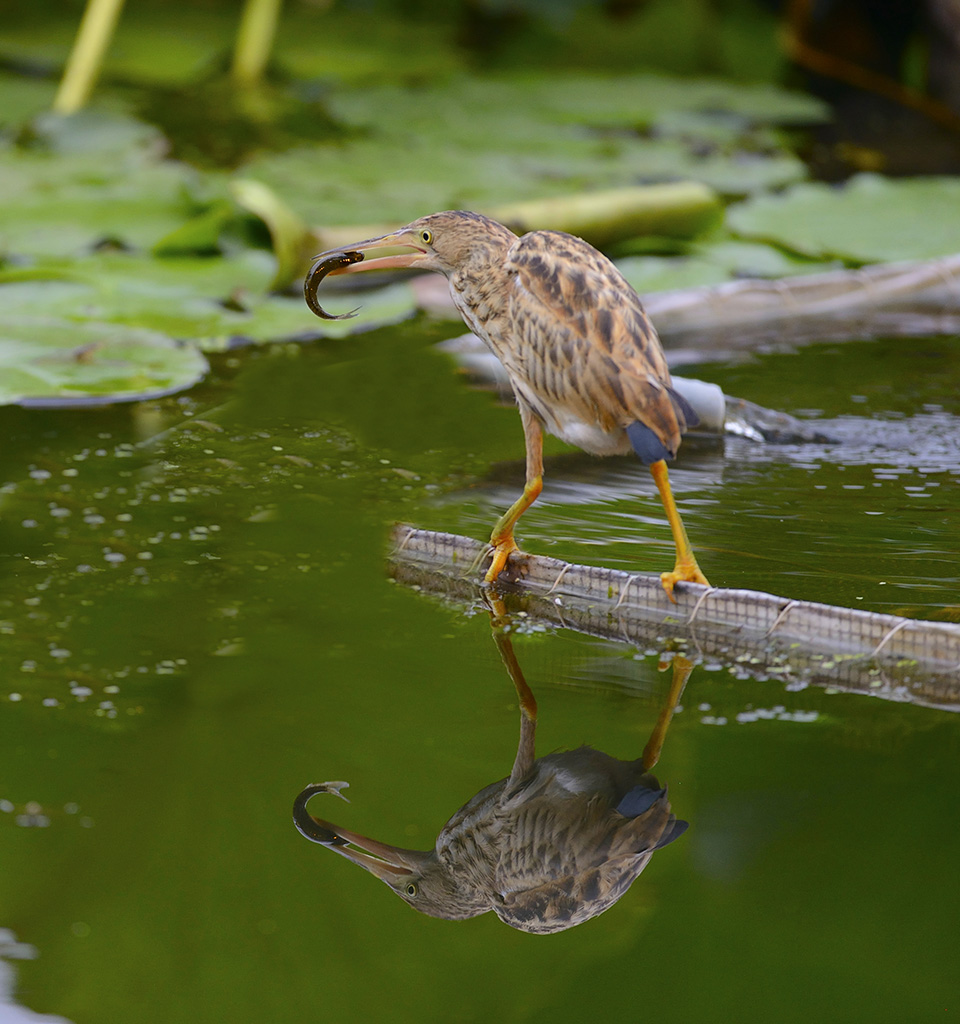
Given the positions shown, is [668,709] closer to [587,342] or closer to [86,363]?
[587,342]

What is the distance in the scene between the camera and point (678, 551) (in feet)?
7.56

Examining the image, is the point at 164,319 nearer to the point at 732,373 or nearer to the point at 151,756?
the point at 732,373

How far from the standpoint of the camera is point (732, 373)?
3912 mm

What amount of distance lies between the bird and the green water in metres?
0.27

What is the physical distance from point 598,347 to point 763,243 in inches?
116

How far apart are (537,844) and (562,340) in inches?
38.1

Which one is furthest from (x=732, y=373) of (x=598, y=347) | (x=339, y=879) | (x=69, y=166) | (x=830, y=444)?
(x=69, y=166)

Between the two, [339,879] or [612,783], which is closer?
[339,879]

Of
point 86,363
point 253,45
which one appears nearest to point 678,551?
point 86,363

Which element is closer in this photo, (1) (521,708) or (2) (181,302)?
(1) (521,708)

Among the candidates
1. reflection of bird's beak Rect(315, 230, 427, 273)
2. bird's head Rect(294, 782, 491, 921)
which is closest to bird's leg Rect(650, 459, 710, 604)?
reflection of bird's beak Rect(315, 230, 427, 273)

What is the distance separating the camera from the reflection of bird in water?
169 centimetres

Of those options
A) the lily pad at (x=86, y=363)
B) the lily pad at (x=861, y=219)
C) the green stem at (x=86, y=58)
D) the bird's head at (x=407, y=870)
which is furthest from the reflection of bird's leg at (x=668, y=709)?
the green stem at (x=86, y=58)

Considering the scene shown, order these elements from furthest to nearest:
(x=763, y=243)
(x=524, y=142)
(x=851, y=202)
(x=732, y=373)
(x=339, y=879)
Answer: (x=524, y=142) → (x=851, y=202) → (x=763, y=243) → (x=732, y=373) → (x=339, y=879)
